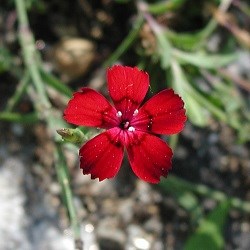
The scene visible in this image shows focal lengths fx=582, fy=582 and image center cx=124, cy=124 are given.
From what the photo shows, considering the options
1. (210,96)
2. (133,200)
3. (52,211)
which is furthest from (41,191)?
(210,96)

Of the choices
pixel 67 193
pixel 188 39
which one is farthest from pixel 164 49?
pixel 67 193

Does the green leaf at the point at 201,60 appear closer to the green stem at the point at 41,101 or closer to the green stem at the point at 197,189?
the green stem at the point at 197,189

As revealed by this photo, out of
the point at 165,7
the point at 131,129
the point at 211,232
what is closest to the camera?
the point at 131,129

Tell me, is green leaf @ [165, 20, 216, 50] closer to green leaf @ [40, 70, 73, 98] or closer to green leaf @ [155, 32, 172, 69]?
green leaf @ [155, 32, 172, 69]

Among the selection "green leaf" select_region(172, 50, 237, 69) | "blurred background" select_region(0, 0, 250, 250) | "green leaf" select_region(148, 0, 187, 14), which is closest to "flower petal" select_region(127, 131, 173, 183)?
"blurred background" select_region(0, 0, 250, 250)

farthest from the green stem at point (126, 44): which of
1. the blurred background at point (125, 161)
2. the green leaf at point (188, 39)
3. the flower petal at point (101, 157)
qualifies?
the flower petal at point (101, 157)

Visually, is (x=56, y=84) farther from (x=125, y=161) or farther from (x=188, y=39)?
(x=188, y=39)

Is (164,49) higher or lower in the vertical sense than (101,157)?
lower

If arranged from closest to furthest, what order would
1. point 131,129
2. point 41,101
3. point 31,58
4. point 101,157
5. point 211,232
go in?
point 101,157 → point 131,129 → point 41,101 → point 31,58 → point 211,232
